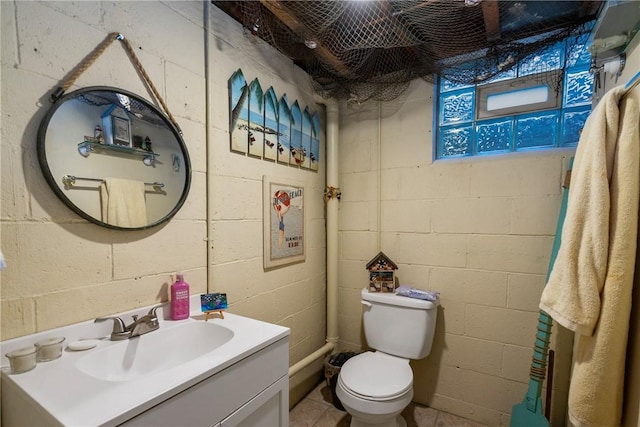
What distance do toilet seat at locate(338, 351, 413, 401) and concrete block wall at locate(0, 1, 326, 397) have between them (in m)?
0.48

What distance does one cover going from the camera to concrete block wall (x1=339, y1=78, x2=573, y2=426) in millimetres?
1584

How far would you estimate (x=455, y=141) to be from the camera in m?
1.82

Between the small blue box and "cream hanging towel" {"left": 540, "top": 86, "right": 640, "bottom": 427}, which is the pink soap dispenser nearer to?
the small blue box

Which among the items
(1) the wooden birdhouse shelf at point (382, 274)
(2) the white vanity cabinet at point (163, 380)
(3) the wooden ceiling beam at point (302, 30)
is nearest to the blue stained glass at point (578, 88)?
(3) the wooden ceiling beam at point (302, 30)

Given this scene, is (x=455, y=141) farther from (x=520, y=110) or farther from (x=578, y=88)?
(x=578, y=88)

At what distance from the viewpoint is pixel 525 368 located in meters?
1.60

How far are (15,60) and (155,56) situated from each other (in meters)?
0.44

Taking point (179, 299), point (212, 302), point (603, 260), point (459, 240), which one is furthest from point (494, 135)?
point (179, 299)

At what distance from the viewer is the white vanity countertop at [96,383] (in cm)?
60

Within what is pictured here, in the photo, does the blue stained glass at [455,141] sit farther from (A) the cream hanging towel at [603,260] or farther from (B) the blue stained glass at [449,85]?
(A) the cream hanging towel at [603,260]

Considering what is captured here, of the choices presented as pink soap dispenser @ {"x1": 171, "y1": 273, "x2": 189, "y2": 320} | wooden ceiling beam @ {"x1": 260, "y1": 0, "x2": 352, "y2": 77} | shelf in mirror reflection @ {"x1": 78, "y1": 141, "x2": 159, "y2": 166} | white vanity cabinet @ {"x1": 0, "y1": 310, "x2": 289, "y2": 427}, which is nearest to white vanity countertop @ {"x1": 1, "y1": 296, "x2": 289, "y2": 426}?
white vanity cabinet @ {"x1": 0, "y1": 310, "x2": 289, "y2": 427}

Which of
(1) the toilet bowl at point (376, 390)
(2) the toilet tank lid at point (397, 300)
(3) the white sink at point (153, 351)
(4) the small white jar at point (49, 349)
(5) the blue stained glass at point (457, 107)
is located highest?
(5) the blue stained glass at point (457, 107)

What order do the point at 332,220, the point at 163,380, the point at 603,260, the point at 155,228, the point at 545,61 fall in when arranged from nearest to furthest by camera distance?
1. the point at 163,380
2. the point at 603,260
3. the point at 155,228
4. the point at 545,61
5. the point at 332,220

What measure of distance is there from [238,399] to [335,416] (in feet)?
3.92
